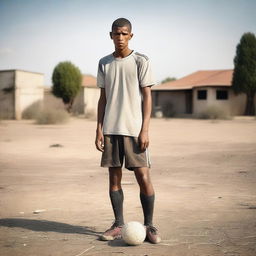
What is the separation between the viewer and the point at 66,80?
36.8 metres

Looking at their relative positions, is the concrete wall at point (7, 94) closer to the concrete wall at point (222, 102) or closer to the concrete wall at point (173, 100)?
the concrete wall at point (173, 100)

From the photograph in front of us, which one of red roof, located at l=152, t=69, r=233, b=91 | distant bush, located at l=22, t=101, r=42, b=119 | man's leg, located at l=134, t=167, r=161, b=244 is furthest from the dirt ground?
red roof, located at l=152, t=69, r=233, b=91

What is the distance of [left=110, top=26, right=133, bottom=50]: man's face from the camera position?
11.9ft

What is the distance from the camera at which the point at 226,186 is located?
6.27m

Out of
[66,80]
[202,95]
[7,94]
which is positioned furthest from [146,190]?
[66,80]

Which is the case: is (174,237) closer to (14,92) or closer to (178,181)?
(178,181)

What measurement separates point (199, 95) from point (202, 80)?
3503mm

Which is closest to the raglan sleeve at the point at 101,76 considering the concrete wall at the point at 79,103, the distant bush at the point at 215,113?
the distant bush at the point at 215,113

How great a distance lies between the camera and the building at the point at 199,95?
115 ft

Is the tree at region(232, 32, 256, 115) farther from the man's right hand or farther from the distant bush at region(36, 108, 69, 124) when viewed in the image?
the man's right hand

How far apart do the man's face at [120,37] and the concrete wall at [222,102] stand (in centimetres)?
3145

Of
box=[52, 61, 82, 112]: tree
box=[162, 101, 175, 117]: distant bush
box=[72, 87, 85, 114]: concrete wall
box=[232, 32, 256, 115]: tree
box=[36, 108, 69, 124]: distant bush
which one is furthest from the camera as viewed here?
box=[72, 87, 85, 114]: concrete wall

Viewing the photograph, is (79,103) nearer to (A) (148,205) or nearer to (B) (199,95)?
(B) (199,95)

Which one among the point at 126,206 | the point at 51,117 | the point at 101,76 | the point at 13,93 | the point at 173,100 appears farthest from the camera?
the point at 173,100
